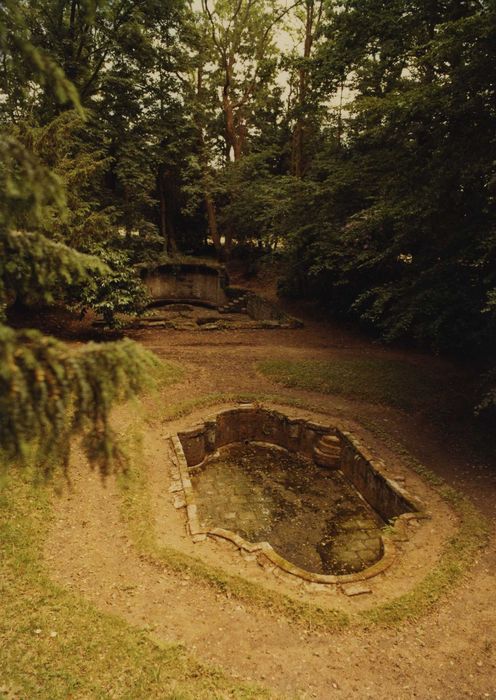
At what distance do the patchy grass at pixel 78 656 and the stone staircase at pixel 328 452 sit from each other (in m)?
7.19

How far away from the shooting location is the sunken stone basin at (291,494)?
27.0ft

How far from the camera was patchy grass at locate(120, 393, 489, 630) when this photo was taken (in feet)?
20.0

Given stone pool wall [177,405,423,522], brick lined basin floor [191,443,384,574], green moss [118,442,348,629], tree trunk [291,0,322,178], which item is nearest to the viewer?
green moss [118,442,348,629]

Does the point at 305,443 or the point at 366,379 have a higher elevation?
the point at 366,379

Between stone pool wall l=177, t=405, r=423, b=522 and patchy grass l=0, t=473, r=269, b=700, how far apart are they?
5.39 metres

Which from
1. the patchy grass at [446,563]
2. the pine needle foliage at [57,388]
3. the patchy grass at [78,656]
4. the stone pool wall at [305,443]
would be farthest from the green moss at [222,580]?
the stone pool wall at [305,443]

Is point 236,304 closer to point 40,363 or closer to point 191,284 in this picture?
point 191,284

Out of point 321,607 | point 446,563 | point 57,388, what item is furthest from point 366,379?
point 57,388

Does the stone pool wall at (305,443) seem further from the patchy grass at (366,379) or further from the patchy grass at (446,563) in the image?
the patchy grass at (366,379)

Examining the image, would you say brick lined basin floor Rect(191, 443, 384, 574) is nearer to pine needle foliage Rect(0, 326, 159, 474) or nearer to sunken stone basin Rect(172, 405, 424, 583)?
sunken stone basin Rect(172, 405, 424, 583)

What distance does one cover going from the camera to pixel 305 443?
1226 cm

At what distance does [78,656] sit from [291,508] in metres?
5.89

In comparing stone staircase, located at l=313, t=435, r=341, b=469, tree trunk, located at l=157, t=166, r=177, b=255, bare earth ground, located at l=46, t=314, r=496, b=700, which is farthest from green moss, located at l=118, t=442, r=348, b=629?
tree trunk, located at l=157, t=166, r=177, b=255

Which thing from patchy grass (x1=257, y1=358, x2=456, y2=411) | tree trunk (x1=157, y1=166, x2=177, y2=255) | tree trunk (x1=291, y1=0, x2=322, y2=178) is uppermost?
tree trunk (x1=291, y1=0, x2=322, y2=178)
